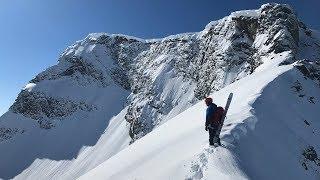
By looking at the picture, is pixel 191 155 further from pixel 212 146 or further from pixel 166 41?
pixel 166 41

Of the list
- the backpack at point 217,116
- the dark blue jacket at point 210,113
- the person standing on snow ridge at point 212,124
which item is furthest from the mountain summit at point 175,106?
the dark blue jacket at point 210,113

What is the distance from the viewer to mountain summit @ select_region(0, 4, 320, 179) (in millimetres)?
15383

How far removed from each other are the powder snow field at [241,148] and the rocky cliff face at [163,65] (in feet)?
129

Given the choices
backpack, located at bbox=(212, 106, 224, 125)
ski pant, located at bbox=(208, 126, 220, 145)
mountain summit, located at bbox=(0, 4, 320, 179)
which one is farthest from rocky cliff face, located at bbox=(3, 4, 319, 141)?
ski pant, located at bbox=(208, 126, 220, 145)

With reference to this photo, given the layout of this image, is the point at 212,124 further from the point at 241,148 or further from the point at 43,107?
the point at 43,107

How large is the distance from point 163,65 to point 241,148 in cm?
12184

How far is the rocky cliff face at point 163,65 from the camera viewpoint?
77562mm

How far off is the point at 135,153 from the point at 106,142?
110283 mm

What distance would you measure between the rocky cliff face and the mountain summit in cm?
38

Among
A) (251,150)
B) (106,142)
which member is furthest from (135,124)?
(251,150)

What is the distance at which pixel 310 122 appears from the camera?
20891 mm

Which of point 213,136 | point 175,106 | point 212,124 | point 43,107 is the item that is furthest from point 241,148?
point 43,107

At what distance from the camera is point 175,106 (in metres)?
119

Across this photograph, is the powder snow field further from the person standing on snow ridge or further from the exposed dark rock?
the exposed dark rock
